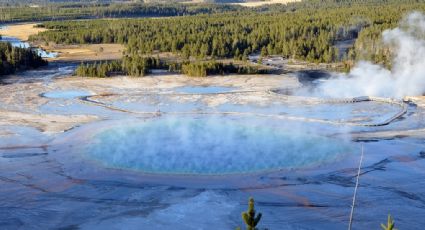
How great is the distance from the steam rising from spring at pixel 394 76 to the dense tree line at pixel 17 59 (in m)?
20.3

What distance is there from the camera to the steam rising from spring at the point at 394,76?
31.5 meters

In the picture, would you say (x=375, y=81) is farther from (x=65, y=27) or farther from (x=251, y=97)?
(x=65, y=27)

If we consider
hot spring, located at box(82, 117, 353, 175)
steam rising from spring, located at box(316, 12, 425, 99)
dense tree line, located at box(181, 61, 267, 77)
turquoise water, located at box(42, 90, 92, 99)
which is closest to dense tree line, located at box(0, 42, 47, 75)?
turquoise water, located at box(42, 90, 92, 99)

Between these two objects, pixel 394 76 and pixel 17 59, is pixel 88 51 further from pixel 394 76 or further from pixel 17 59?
pixel 394 76

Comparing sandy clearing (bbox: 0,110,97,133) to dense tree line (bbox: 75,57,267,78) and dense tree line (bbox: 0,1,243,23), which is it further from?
dense tree line (bbox: 0,1,243,23)

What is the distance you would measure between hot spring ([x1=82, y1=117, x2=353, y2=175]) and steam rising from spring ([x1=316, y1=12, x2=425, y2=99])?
8.90 m

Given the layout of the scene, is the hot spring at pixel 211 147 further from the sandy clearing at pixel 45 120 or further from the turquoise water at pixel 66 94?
the turquoise water at pixel 66 94

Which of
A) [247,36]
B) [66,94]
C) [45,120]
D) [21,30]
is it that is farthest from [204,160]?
[21,30]

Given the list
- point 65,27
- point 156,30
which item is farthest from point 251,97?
point 65,27

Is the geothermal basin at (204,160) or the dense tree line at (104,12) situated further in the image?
the dense tree line at (104,12)

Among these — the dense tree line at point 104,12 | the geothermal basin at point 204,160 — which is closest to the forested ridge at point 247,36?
the geothermal basin at point 204,160

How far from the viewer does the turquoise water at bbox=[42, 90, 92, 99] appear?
104 feet

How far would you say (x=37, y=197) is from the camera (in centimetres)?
1683

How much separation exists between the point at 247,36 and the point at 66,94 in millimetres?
24536
